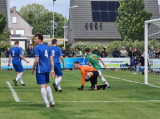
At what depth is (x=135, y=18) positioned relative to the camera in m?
48.8

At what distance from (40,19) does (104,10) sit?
54442 mm

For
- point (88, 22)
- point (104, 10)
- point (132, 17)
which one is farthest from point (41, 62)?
point (88, 22)

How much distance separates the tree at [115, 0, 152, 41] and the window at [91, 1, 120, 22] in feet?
31.2

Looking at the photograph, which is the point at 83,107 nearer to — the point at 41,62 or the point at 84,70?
the point at 41,62

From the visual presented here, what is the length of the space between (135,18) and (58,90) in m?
35.8

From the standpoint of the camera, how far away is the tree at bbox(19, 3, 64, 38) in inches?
4304

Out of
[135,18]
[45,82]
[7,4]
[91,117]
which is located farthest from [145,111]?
[7,4]

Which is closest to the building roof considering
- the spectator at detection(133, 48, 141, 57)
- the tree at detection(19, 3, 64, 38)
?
the spectator at detection(133, 48, 141, 57)

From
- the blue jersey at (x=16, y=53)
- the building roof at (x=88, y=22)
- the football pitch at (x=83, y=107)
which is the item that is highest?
the building roof at (x=88, y=22)

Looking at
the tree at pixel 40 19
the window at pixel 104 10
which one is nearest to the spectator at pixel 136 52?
the window at pixel 104 10

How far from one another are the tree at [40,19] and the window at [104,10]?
157ft

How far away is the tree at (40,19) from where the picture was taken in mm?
109312

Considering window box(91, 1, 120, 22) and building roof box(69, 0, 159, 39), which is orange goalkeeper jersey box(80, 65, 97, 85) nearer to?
building roof box(69, 0, 159, 39)

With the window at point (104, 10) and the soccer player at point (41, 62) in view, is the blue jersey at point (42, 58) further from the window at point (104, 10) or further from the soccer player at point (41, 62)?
the window at point (104, 10)
